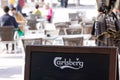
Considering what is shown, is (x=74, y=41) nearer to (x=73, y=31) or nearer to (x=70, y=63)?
(x=73, y=31)

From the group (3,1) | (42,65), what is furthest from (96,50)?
(3,1)

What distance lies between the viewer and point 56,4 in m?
33.7

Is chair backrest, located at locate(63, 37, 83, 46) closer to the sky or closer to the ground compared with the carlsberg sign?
closer to the ground

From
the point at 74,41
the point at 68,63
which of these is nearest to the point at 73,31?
the point at 74,41

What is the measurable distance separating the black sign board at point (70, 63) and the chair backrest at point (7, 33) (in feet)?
27.4

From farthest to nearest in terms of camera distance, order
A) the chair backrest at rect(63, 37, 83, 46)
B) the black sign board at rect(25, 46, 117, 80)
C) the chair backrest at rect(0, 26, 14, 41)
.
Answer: the chair backrest at rect(0, 26, 14, 41)
the chair backrest at rect(63, 37, 83, 46)
the black sign board at rect(25, 46, 117, 80)

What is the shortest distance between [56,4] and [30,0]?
2.30 metres

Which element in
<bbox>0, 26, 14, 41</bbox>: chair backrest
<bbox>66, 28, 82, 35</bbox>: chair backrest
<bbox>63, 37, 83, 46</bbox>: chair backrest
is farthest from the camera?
<bbox>66, 28, 82, 35</bbox>: chair backrest

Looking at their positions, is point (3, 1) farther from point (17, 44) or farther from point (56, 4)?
point (17, 44)

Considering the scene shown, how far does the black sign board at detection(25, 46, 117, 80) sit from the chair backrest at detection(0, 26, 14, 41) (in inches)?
329

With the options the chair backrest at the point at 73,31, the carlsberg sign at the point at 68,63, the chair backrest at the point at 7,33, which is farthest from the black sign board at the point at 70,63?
the chair backrest at the point at 73,31

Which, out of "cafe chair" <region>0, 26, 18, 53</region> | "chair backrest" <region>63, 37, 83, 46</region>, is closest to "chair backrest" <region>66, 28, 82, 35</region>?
"cafe chair" <region>0, 26, 18, 53</region>

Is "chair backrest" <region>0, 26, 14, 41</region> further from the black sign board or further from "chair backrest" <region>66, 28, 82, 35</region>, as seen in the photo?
the black sign board

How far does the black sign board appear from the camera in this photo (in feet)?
8.68
